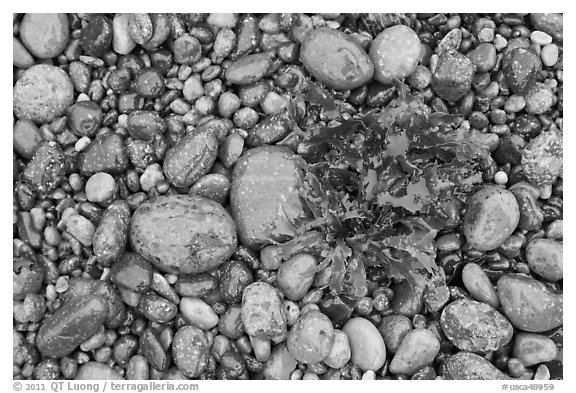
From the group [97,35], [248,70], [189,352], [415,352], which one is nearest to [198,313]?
[189,352]

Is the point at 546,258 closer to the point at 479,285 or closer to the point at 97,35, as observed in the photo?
the point at 479,285

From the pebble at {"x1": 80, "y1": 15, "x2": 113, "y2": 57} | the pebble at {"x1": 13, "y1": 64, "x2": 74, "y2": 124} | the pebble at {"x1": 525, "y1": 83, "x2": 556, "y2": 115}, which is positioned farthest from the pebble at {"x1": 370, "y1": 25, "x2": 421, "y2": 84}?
the pebble at {"x1": 13, "y1": 64, "x2": 74, "y2": 124}

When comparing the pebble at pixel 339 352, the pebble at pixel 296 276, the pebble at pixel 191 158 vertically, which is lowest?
the pebble at pixel 339 352

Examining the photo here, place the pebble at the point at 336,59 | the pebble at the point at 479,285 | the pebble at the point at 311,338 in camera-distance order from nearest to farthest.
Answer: the pebble at the point at 311,338 → the pebble at the point at 479,285 → the pebble at the point at 336,59

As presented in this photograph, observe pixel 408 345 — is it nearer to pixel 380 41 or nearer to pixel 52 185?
pixel 380 41

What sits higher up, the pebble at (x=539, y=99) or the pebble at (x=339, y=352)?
the pebble at (x=539, y=99)

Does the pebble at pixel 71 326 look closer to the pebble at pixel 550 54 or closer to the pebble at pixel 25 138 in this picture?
the pebble at pixel 25 138

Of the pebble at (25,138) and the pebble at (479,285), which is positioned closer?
the pebble at (479,285)

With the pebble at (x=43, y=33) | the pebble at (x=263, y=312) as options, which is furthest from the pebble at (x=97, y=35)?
the pebble at (x=263, y=312)
